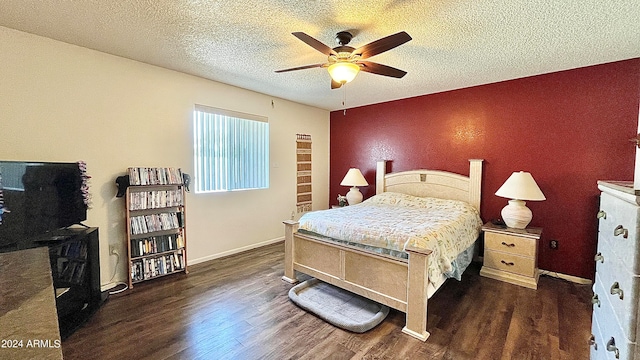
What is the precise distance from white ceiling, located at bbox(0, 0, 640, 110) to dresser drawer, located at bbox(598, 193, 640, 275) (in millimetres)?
1528

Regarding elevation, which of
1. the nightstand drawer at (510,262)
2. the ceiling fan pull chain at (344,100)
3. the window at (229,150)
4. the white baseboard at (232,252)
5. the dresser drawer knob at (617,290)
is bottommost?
the white baseboard at (232,252)

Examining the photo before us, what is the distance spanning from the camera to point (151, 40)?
2504mm

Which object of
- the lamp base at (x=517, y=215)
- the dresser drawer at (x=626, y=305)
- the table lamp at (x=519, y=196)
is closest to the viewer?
the dresser drawer at (x=626, y=305)

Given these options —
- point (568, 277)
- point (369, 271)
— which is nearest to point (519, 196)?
point (568, 277)

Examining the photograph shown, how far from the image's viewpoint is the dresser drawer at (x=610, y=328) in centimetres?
87

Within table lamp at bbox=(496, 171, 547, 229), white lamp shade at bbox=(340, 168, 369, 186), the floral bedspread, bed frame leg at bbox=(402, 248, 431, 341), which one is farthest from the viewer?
white lamp shade at bbox=(340, 168, 369, 186)

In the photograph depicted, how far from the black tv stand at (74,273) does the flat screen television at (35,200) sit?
109 mm

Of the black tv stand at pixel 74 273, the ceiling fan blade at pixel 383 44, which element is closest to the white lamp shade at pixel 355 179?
the ceiling fan blade at pixel 383 44

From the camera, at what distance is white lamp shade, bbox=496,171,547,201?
3020 mm

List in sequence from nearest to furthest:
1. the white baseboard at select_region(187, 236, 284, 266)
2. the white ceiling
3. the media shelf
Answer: the white ceiling → the media shelf → the white baseboard at select_region(187, 236, 284, 266)

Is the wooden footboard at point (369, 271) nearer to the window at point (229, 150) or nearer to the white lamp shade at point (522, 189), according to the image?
the window at point (229, 150)

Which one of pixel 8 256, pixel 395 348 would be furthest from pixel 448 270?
pixel 8 256

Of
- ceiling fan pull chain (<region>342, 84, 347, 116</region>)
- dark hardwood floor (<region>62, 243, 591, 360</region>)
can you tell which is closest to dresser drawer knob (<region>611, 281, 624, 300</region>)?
dark hardwood floor (<region>62, 243, 591, 360</region>)

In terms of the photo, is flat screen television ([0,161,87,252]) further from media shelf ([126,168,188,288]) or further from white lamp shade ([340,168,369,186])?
white lamp shade ([340,168,369,186])
